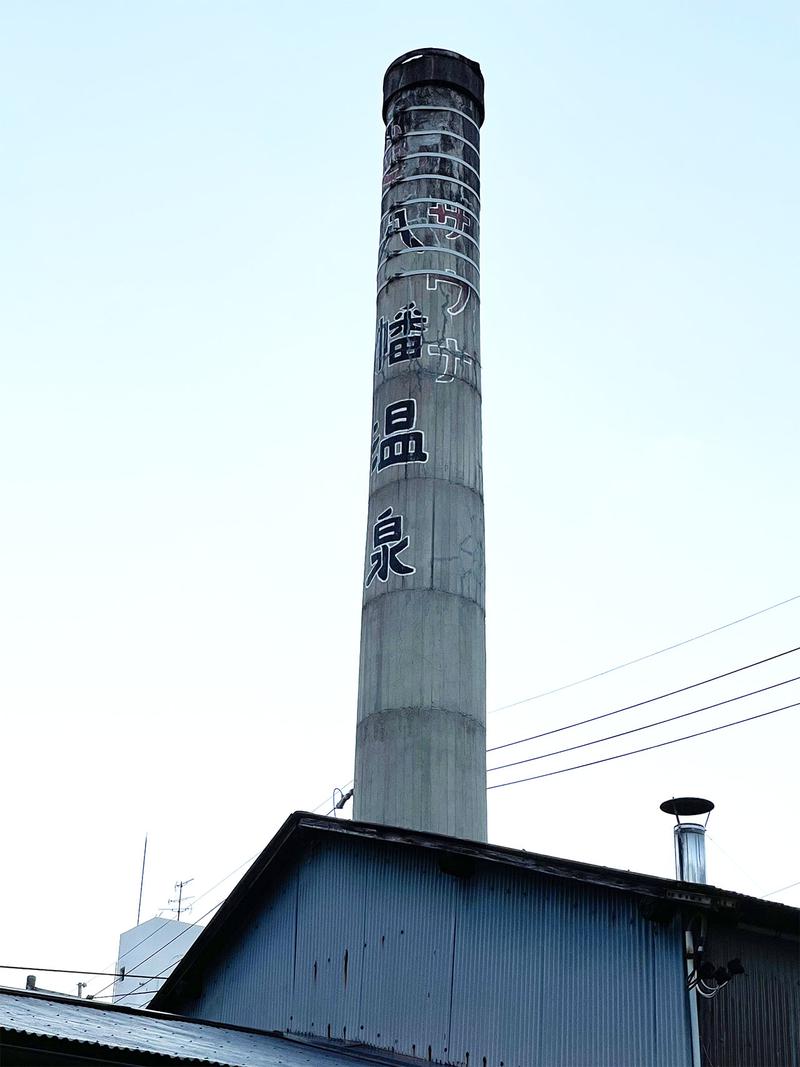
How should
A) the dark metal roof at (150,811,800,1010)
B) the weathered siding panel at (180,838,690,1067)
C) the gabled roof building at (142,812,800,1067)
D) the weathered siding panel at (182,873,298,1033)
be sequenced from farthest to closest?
the weathered siding panel at (182,873,298,1033) < the weathered siding panel at (180,838,690,1067) < the gabled roof building at (142,812,800,1067) < the dark metal roof at (150,811,800,1010)

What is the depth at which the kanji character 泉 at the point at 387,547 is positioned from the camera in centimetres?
3095

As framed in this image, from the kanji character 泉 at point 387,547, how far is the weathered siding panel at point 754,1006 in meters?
14.3

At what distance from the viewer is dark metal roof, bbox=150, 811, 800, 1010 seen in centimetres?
1639

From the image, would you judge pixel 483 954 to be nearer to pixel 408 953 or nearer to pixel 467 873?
pixel 467 873

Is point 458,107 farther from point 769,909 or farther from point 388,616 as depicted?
point 769,909

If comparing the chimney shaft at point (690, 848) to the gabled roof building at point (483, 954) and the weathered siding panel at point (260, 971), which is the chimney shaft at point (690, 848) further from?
the weathered siding panel at point (260, 971)

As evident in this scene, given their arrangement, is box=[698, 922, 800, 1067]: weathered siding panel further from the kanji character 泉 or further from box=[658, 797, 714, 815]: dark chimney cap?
the kanji character 泉

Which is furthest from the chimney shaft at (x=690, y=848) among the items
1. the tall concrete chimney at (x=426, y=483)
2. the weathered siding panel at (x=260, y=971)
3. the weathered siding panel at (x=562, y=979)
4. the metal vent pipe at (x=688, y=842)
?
the tall concrete chimney at (x=426, y=483)

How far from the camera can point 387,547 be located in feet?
103

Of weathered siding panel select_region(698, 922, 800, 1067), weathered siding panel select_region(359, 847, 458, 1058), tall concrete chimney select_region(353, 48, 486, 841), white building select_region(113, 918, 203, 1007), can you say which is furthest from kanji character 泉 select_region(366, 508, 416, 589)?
white building select_region(113, 918, 203, 1007)

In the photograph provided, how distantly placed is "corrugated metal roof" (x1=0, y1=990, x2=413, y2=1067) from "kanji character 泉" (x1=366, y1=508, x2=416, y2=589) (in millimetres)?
12690

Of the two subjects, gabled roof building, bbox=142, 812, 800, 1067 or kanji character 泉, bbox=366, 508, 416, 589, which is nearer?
gabled roof building, bbox=142, 812, 800, 1067

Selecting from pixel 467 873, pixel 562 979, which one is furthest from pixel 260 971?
pixel 562 979

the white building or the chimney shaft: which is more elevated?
the white building
